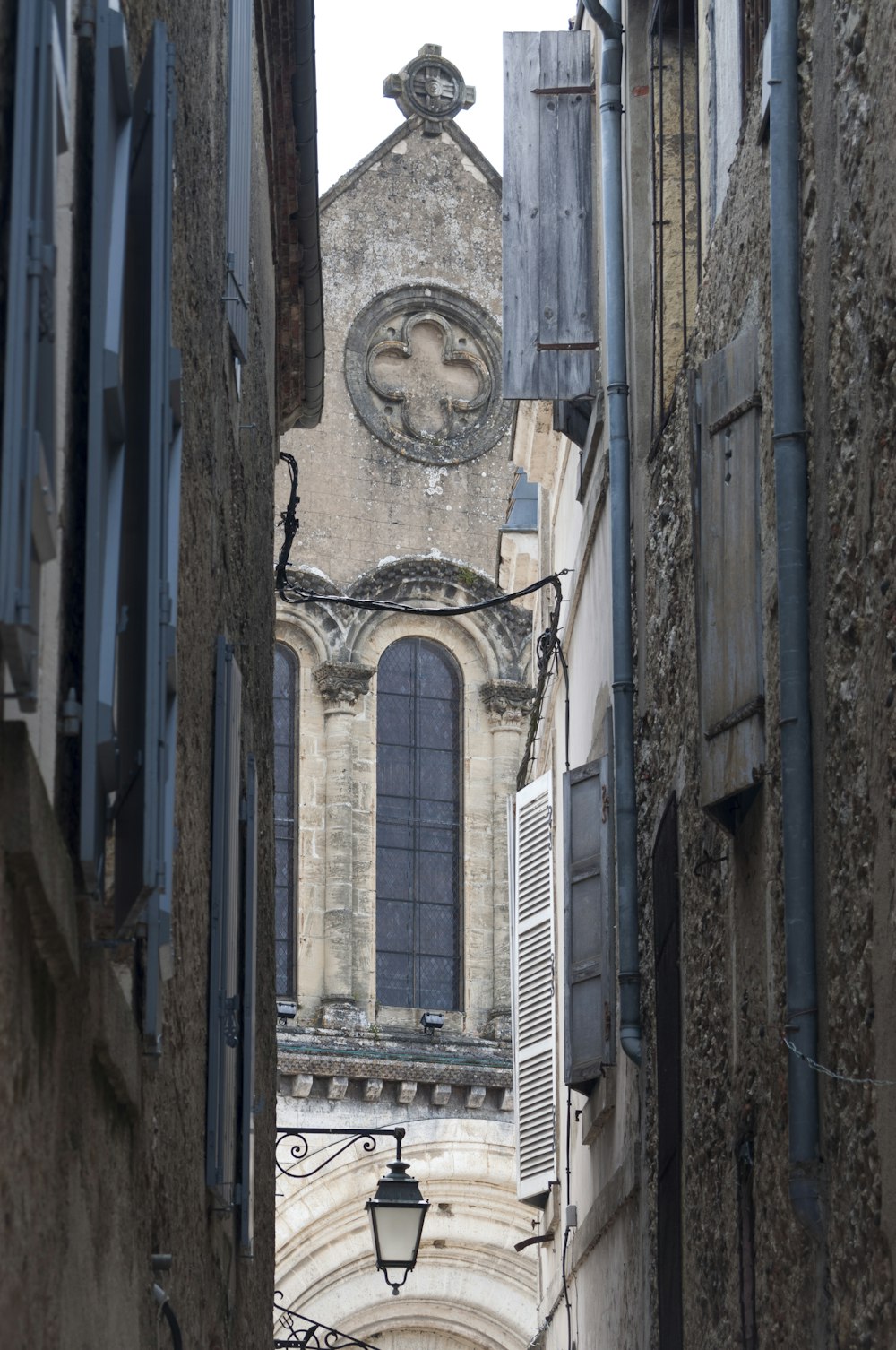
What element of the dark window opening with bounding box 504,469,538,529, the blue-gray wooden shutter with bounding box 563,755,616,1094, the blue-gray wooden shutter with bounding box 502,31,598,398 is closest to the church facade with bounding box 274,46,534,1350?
the dark window opening with bounding box 504,469,538,529

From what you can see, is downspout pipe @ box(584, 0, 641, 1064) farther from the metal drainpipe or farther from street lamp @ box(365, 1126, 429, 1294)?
street lamp @ box(365, 1126, 429, 1294)

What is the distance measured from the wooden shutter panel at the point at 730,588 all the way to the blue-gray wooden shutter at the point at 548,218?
11.5 feet

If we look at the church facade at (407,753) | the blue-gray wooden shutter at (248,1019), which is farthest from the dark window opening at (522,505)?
the blue-gray wooden shutter at (248,1019)

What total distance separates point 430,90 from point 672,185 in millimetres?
17739

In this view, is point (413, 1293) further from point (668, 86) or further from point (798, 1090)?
point (798, 1090)

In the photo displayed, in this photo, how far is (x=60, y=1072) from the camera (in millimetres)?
3305

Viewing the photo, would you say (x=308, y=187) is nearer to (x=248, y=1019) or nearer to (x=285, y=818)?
(x=248, y=1019)

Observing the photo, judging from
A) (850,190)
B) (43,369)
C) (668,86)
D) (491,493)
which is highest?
(491,493)

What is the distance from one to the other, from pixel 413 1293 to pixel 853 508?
653 inches

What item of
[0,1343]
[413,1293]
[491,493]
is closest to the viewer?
[0,1343]

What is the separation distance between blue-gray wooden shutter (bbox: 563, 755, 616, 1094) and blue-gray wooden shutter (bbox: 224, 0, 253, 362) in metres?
3.21

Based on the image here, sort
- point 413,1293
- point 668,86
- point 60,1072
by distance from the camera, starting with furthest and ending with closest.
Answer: point 413,1293 < point 668,86 < point 60,1072

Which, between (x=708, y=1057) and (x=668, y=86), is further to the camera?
(x=668, y=86)


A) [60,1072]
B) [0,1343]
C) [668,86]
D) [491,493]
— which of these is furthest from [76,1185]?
[491,493]
